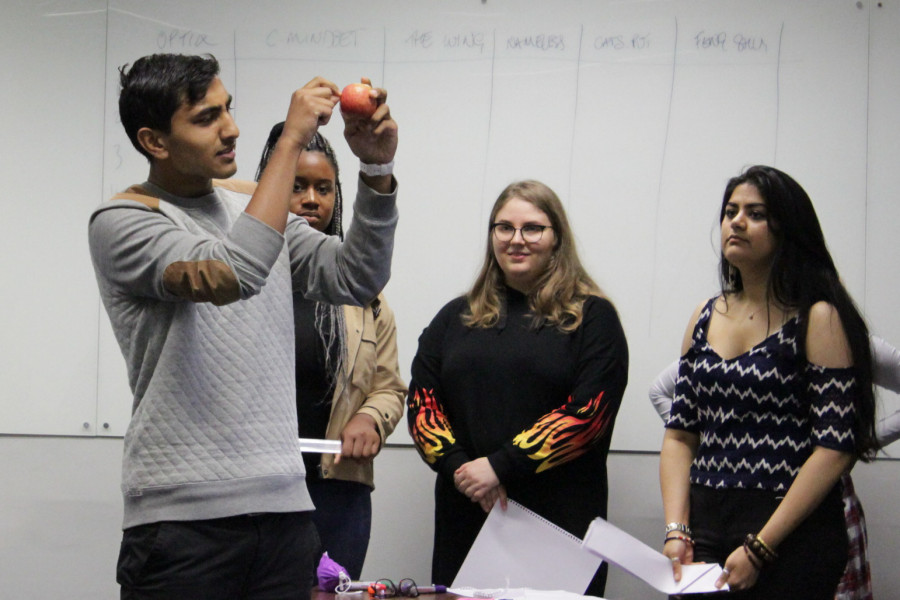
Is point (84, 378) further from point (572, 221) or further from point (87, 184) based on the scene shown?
point (572, 221)

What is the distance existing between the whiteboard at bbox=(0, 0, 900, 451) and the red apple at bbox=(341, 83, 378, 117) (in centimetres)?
155

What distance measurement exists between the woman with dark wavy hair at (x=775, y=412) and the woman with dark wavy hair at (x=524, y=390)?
0.30 meters

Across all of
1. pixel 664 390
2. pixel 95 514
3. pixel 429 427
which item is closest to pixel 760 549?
pixel 429 427

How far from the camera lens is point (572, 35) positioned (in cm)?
287

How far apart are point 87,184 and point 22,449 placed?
807mm

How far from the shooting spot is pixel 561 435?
6.98 feet

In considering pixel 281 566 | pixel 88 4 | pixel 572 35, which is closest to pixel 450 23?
pixel 572 35

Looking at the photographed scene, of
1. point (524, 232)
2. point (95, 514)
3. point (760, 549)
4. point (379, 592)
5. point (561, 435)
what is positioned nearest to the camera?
point (379, 592)

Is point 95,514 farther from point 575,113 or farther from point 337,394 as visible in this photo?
point 575,113

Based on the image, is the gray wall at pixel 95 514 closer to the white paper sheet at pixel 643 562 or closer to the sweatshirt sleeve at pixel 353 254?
the white paper sheet at pixel 643 562

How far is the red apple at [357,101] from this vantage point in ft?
4.26

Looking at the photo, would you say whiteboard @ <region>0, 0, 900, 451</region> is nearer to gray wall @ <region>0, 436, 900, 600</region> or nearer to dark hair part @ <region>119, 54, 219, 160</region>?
gray wall @ <region>0, 436, 900, 600</region>

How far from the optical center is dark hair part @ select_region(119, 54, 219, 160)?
1.34 meters

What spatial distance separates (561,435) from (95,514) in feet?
4.94
